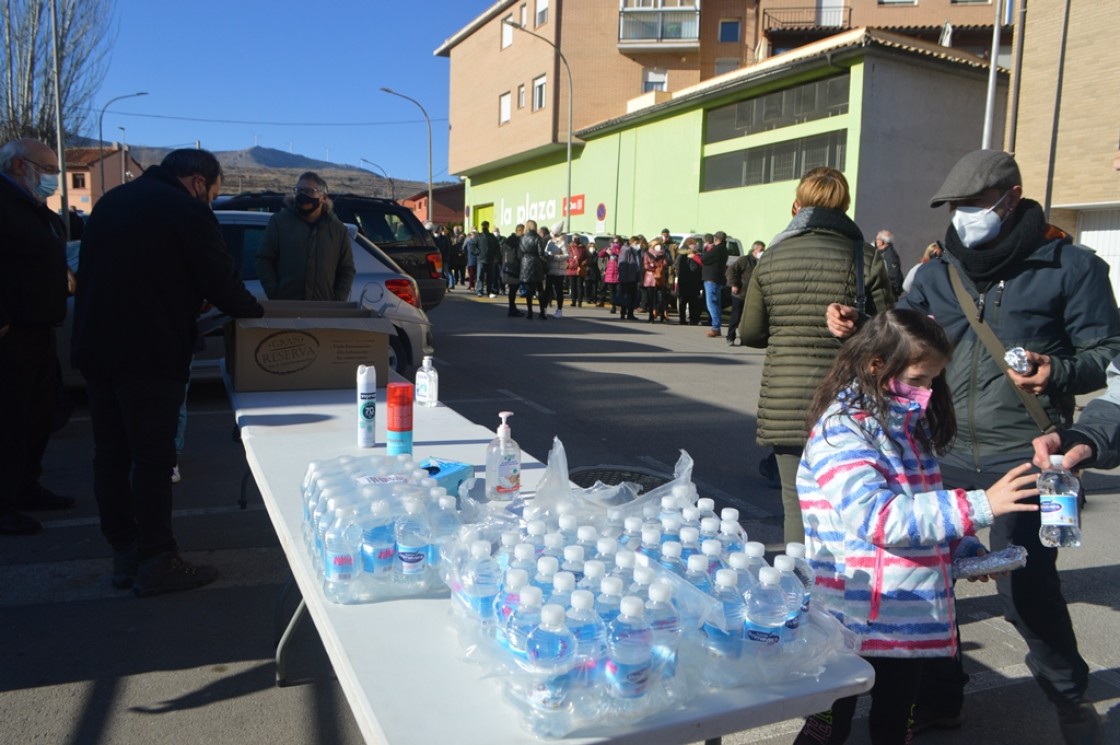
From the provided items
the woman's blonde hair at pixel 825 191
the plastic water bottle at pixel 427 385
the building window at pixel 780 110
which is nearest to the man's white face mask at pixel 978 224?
the woman's blonde hair at pixel 825 191

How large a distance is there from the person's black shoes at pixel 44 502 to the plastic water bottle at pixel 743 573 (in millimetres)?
4727

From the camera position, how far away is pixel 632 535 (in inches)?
86.8

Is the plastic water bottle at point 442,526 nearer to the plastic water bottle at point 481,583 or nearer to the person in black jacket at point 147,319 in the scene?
the plastic water bottle at point 481,583

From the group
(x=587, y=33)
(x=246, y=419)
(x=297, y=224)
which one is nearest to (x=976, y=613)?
(x=246, y=419)

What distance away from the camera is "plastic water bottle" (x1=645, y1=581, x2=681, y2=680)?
1.66 m

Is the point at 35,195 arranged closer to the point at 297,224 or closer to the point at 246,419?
the point at 297,224

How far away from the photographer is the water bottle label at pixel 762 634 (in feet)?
5.79

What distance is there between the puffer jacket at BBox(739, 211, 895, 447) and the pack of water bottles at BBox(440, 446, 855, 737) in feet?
4.98

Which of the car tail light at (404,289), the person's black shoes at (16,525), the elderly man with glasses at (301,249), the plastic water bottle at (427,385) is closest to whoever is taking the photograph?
the plastic water bottle at (427,385)

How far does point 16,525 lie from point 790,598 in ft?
15.1

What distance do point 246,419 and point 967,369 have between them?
295 cm

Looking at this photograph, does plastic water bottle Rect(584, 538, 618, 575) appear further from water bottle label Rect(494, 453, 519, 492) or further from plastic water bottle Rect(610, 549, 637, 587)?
water bottle label Rect(494, 453, 519, 492)

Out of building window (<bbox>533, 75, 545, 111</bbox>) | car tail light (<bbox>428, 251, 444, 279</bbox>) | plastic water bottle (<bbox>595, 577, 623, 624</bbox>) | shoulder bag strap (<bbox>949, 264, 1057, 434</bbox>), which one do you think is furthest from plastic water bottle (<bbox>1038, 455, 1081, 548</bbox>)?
building window (<bbox>533, 75, 545, 111</bbox>)

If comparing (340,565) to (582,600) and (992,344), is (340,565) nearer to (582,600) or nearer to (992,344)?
(582,600)
